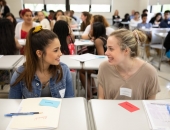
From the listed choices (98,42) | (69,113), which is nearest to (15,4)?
(98,42)

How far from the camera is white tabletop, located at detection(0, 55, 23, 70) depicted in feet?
7.56

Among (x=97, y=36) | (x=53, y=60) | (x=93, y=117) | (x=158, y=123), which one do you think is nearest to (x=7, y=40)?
(x=97, y=36)

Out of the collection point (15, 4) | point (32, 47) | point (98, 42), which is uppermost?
point (15, 4)

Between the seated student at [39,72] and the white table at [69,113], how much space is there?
17 cm

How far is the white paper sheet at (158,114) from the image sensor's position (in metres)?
1.12

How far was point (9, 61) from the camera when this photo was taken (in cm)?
251

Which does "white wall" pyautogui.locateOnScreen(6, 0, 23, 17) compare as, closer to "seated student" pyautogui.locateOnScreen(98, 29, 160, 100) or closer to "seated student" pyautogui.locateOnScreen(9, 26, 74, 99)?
"seated student" pyautogui.locateOnScreen(9, 26, 74, 99)

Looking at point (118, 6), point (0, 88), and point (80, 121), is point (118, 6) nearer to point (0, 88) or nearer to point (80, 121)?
point (0, 88)

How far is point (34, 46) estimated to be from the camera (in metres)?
1.54

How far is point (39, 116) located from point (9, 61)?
62.0 inches

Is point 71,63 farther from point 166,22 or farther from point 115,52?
point 166,22

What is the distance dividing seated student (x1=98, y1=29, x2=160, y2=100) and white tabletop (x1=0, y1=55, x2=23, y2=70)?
130 cm

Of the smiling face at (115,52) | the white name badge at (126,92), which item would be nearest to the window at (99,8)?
the smiling face at (115,52)

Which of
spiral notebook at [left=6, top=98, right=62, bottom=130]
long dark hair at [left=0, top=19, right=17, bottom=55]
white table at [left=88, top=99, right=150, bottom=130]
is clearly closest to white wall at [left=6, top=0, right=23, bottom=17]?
long dark hair at [left=0, top=19, right=17, bottom=55]
